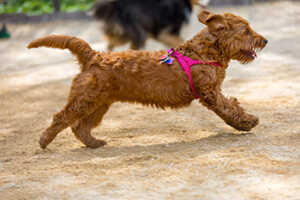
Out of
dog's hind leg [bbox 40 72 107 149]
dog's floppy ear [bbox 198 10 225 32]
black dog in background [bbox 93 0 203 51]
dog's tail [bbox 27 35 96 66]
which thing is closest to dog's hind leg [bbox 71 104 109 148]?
dog's hind leg [bbox 40 72 107 149]

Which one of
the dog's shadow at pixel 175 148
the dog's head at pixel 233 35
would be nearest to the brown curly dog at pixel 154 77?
the dog's head at pixel 233 35

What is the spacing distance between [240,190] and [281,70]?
4.61 m

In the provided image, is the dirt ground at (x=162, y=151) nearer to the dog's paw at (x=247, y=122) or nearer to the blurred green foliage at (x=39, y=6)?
the dog's paw at (x=247, y=122)

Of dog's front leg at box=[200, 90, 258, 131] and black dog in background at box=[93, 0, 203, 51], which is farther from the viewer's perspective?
black dog in background at box=[93, 0, 203, 51]

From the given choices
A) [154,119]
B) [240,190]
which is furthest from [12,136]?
[240,190]

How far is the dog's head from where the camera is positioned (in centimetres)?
436

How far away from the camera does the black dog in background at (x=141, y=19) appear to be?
28.7ft

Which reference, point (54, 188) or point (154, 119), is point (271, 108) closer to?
point (154, 119)

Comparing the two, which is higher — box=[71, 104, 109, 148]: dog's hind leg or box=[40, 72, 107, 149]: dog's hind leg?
box=[40, 72, 107, 149]: dog's hind leg

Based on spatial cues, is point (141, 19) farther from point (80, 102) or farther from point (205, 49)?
point (80, 102)

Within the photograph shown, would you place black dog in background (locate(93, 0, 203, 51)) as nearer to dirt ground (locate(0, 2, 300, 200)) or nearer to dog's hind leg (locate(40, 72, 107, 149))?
dirt ground (locate(0, 2, 300, 200))

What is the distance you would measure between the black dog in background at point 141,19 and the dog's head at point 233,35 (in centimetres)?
450

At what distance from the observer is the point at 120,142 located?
15.1 ft

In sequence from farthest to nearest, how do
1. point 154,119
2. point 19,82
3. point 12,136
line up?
1. point 19,82
2. point 154,119
3. point 12,136
